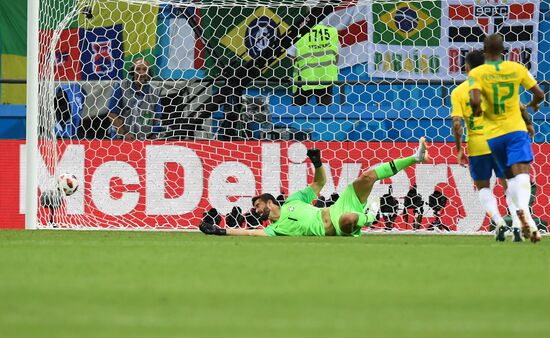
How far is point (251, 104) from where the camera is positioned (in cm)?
1314

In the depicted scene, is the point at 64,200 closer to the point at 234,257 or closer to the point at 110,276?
the point at 234,257

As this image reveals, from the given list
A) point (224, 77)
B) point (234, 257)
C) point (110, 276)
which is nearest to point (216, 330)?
point (110, 276)

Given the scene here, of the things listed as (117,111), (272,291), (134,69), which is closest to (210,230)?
(117,111)

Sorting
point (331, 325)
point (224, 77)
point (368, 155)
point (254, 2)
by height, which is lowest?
point (331, 325)

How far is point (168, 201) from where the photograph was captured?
1238 cm

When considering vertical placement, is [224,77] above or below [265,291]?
above

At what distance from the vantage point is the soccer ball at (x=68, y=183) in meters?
11.6

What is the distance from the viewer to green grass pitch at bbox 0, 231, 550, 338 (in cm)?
382

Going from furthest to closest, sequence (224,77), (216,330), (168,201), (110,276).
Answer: (224,77) → (168,201) → (110,276) → (216,330)

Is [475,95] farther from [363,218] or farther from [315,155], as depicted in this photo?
[315,155]

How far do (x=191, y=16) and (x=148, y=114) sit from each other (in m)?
1.46

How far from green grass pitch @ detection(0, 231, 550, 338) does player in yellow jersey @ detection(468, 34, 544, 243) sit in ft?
3.08

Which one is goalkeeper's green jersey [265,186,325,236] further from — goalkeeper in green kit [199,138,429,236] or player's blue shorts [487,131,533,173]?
player's blue shorts [487,131,533,173]

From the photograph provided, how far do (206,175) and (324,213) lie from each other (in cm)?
204
